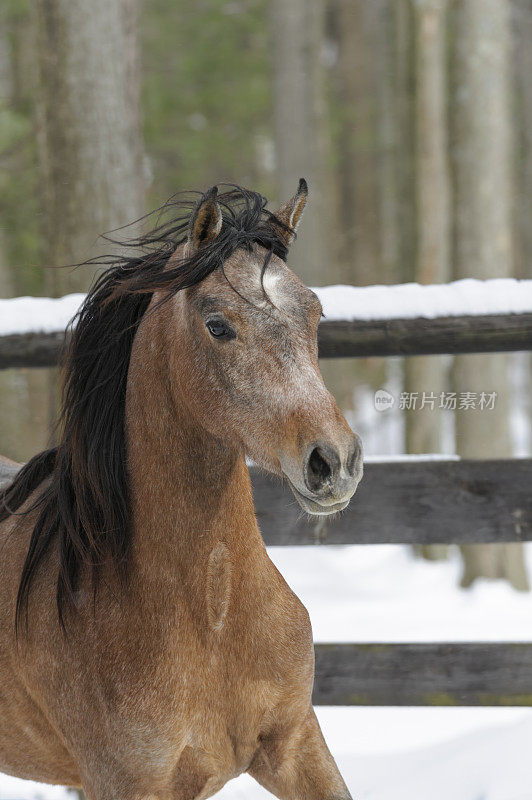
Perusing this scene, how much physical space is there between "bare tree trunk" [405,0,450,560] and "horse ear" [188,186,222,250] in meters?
6.34

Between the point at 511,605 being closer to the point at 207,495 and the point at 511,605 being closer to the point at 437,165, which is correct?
the point at 437,165

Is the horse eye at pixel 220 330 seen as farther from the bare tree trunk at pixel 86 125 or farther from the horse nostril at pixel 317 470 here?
the bare tree trunk at pixel 86 125

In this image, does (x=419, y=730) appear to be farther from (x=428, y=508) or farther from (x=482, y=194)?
(x=482, y=194)

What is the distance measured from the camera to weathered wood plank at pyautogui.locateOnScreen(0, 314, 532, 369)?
11.0 feet

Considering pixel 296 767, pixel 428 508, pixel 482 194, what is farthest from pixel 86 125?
pixel 482 194

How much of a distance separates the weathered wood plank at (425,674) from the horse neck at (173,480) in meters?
1.43

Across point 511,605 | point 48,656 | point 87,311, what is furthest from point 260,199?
point 511,605

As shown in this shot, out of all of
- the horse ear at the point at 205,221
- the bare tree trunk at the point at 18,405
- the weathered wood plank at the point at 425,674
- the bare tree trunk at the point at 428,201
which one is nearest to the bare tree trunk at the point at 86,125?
the bare tree trunk at the point at 18,405

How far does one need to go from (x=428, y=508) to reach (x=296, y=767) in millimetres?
1384

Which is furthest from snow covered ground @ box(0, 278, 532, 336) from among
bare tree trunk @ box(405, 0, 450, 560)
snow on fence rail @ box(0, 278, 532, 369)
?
bare tree trunk @ box(405, 0, 450, 560)

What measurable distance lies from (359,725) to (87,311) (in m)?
2.75

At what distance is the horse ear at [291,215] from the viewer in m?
2.46

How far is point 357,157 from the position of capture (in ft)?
52.1

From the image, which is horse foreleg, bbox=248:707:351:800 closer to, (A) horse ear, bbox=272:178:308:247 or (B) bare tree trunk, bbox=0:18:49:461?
(A) horse ear, bbox=272:178:308:247
